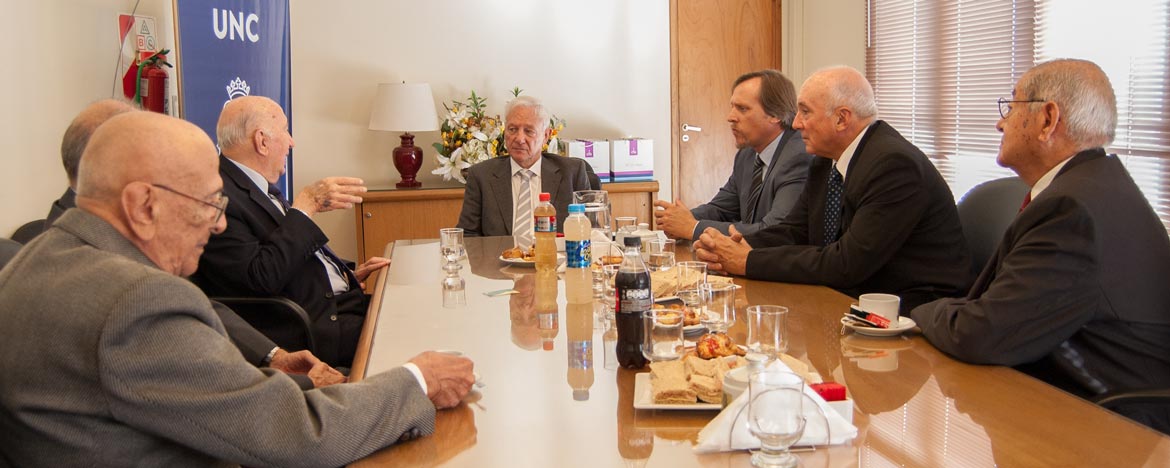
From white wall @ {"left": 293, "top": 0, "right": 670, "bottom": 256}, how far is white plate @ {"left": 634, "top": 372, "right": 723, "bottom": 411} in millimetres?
4332

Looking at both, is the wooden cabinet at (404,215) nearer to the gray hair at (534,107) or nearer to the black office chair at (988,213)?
the gray hair at (534,107)

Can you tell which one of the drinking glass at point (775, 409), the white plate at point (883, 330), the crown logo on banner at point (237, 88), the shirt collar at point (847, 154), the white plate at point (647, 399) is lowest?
the white plate at point (647, 399)

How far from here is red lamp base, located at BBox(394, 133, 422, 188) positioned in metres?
5.61

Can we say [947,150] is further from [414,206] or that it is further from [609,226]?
[414,206]

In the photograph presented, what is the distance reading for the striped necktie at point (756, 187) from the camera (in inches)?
158

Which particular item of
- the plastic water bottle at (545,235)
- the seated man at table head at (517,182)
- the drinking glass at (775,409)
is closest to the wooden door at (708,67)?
the seated man at table head at (517,182)

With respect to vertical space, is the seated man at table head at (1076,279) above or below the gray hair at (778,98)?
below

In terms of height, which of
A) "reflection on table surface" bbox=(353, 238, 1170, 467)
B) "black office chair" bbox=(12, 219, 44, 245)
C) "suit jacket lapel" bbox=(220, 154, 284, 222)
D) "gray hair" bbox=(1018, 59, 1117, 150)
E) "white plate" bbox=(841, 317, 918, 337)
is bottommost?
"reflection on table surface" bbox=(353, 238, 1170, 467)

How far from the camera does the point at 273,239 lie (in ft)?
9.62

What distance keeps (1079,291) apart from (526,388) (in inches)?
44.6

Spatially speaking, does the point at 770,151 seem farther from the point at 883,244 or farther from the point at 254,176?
the point at 254,176

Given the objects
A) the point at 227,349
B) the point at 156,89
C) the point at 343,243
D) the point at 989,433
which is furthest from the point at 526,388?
the point at 343,243

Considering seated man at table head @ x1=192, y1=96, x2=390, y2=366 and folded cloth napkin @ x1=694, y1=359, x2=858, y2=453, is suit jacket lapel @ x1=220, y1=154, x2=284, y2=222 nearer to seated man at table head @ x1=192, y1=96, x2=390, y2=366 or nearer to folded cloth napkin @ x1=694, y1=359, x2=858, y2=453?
seated man at table head @ x1=192, y1=96, x2=390, y2=366

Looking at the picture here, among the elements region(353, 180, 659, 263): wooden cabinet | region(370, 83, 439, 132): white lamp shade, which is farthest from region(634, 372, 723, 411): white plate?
region(370, 83, 439, 132): white lamp shade
